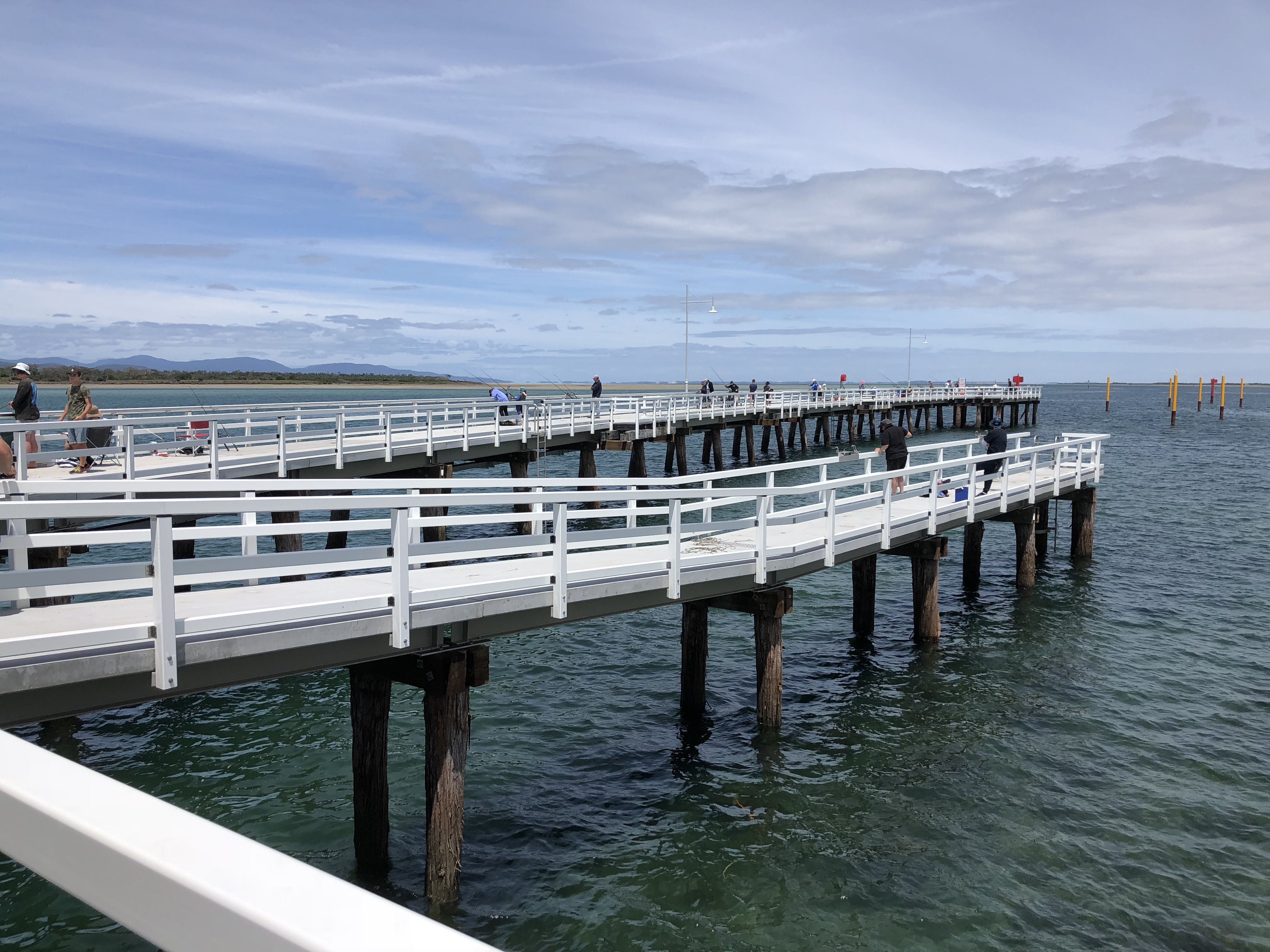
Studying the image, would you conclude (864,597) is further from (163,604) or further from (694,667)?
(163,604)

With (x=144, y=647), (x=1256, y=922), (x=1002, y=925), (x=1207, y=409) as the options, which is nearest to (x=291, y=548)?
(x=144, y=647)

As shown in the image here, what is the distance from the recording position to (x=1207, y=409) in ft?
444

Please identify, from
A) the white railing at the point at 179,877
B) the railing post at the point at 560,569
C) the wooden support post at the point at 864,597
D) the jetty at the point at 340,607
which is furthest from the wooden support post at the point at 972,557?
the white railing at the point at 179,877

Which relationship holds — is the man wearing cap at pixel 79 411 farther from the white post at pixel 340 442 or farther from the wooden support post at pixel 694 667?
the wooden support post at pixel 694 667

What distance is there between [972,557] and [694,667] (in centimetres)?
1059

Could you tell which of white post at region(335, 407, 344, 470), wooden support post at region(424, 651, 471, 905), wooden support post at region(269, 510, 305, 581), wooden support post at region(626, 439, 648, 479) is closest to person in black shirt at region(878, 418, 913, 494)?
white post at region(335, 407, 344, 470)

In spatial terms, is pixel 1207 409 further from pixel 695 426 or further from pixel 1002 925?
pixel 1002 925

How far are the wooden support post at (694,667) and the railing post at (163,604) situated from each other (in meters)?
7.68

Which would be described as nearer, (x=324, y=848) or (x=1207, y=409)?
(x=324, y=848)

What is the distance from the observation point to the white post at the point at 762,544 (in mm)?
11969

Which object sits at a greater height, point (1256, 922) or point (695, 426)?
point (695, 426)

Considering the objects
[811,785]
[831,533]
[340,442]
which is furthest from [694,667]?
[340,442]

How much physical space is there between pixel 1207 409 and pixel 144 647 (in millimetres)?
153939

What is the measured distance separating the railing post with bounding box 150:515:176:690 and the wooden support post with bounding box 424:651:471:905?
257 centimetres
